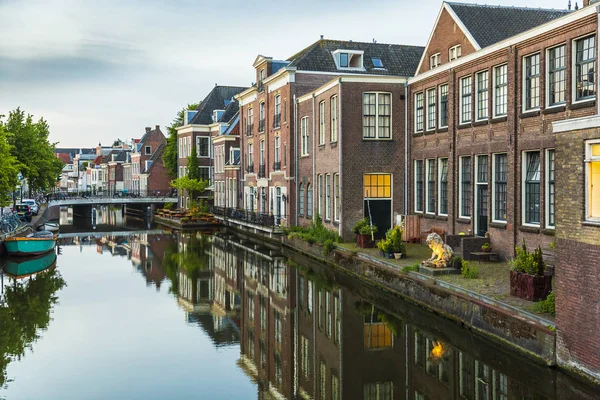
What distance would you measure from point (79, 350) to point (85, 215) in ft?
212

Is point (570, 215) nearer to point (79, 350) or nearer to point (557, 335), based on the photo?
point (557, 335)

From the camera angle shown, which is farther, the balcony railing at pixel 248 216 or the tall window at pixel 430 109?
the balcony railing at pixel 248 216

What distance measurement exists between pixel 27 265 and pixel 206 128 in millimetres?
36624

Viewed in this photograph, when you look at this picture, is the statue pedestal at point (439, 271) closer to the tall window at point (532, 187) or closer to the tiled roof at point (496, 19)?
the tall window at point (532, 187)

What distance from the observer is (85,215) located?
77.1 meters

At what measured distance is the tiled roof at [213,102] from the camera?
66.4 m

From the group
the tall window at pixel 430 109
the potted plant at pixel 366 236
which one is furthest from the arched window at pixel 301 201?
the tall window at pixel 430 109

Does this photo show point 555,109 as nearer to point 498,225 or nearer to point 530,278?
point 498,225

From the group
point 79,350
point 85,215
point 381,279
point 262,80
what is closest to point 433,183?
point 381,279

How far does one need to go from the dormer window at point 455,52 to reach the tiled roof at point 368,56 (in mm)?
8344

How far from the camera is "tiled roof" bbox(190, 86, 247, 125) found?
218ft

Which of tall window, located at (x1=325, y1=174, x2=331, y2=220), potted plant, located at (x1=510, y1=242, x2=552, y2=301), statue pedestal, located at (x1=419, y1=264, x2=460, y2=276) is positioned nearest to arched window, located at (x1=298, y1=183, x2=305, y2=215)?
tall window, located at (x1=325, y1=174, x2=331, y2=220)

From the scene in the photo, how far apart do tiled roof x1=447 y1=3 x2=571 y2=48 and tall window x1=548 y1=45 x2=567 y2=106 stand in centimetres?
717

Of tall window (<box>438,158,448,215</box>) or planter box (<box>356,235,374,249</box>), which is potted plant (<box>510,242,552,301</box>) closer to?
tall window (<box>438,158,448,215</box>)
